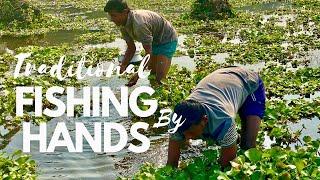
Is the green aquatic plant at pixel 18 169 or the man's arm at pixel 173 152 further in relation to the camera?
the green aquatic plant at pixel 18 169

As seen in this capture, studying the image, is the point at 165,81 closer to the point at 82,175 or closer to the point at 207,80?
the point at 82,175

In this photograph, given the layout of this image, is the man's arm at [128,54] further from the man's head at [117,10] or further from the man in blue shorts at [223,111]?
the man in blue shorts at [223,111]

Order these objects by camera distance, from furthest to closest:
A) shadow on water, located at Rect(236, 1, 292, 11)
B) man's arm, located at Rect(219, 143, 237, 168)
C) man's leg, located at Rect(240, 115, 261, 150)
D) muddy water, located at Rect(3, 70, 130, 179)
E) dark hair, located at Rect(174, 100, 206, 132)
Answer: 1. shadow on water, located at Rect(236, 1, 292, 11)
2. muddy water, located at Rect(3, 70, 130, 179)
3. man's leg, located at Rect(240, 115, 261, 150)
4. man's arm, located at Rect(219, 143, 237, 168)
5. dark hair, located at Rect(174, 100, 206, 132)

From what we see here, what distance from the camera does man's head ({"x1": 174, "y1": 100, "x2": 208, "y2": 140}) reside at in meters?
4.66

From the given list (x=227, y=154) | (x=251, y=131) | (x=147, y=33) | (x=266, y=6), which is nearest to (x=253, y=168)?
(x=227, y=154)

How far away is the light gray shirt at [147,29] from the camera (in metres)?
8.10

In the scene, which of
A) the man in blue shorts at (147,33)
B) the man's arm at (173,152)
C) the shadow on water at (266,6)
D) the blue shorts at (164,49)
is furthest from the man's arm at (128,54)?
the shadow on water at (266,6)

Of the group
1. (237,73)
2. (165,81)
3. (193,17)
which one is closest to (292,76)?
(165,81)

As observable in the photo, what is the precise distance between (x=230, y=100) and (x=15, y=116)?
4885 mm

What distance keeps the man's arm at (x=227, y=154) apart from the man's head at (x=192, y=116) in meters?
0.49

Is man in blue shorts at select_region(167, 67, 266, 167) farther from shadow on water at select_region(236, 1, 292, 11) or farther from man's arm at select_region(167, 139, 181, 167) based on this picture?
shadow on water at select_region(236, 1, 292, 11)

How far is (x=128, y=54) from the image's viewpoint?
29.1 ft

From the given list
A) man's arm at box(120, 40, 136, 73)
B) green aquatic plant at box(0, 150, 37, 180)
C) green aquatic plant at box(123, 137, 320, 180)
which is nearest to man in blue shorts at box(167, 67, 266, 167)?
green aquatic plant at box(123, 137, 320, 180)

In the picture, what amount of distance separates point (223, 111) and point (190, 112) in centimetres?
44
